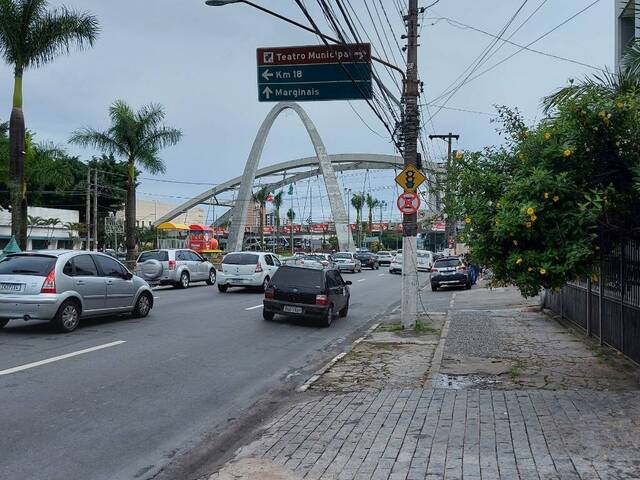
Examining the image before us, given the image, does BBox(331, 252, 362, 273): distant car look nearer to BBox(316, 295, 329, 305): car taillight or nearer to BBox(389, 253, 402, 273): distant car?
BBox(389, 253, 402, 273): distant car

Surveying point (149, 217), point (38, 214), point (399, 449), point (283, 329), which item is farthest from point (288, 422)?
point (149, 217)

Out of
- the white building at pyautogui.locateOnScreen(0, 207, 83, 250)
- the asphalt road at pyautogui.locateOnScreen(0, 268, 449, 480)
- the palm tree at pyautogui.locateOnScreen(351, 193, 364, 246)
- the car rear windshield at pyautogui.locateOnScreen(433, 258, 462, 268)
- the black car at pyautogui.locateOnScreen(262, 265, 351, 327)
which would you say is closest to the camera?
the asphalt road at pyautogui.locateOnScreen(0, 268, 449, 480)

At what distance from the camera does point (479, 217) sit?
23.7 ft

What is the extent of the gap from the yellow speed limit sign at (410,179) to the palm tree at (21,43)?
16495mm

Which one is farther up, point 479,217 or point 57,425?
point 479,217

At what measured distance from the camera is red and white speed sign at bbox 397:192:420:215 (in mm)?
13836

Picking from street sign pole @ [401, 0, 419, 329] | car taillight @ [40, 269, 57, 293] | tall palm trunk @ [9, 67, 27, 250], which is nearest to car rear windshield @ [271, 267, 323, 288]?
street sign pole @ [401, 0, 419, 329]

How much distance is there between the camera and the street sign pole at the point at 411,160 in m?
14.0

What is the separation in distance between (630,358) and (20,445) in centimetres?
825

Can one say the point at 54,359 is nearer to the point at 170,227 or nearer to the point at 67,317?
the point at 67,317

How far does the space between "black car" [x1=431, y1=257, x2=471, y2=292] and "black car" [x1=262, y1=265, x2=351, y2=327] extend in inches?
572

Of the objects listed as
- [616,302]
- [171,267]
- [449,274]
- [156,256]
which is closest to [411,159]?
[616,302]

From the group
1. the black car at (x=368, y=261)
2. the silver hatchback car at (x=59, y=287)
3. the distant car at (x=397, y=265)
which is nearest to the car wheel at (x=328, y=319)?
the silver hatchback car at (x=59, y=287)

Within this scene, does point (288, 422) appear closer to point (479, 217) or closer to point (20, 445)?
point (20, 445)
